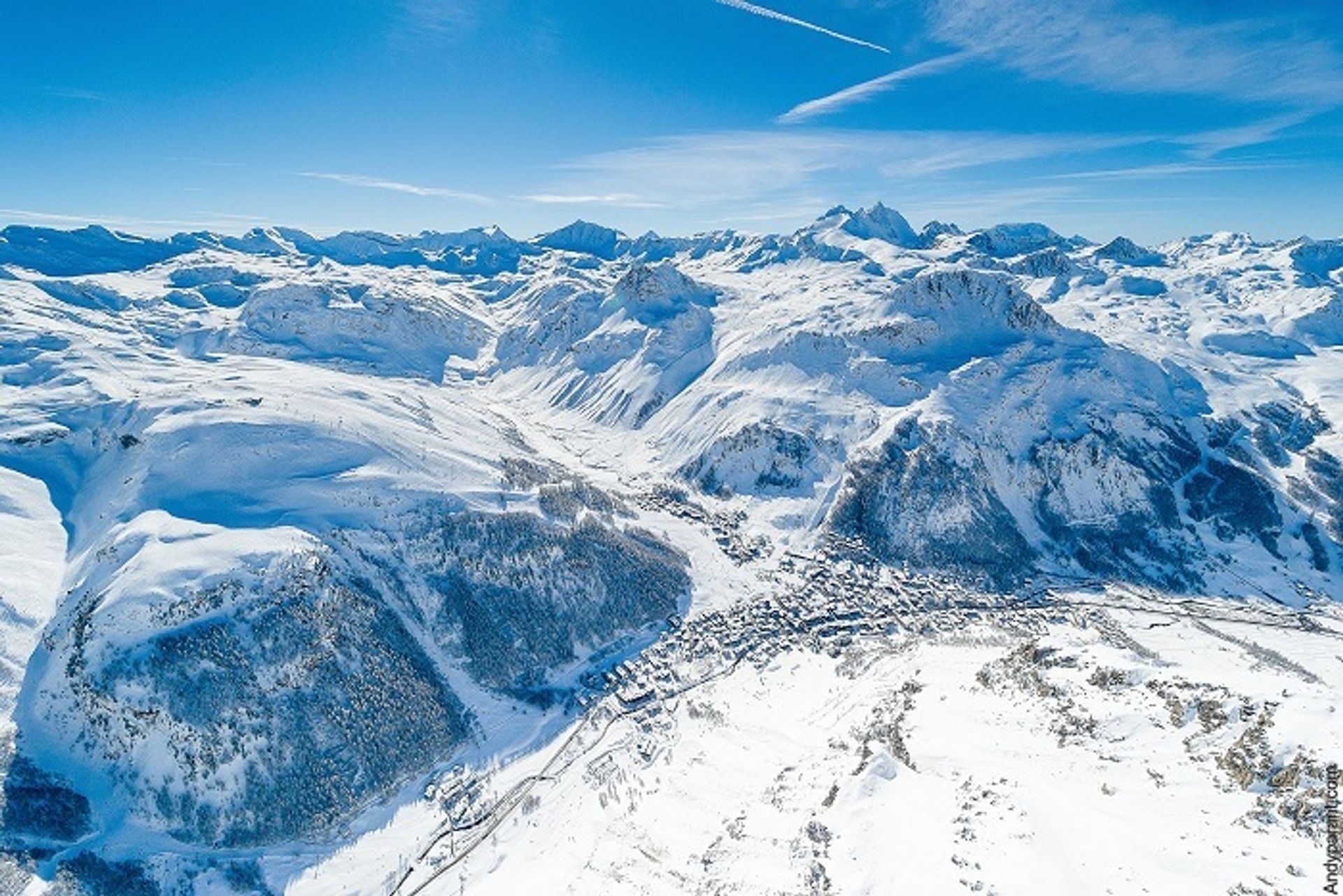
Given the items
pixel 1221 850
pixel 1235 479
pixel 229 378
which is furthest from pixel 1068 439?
pixel 229 378

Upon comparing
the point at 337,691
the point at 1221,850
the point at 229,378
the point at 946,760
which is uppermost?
the point at 229,378

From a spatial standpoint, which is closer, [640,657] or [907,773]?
[907,773]

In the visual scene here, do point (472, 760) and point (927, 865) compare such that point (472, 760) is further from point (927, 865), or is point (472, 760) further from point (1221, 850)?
point (1221, 850)

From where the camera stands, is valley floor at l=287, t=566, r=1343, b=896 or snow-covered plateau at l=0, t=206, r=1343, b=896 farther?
snow-covered plateau at l=0, t=206, r=1343, b=896

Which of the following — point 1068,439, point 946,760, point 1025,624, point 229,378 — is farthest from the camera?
point 1068,439

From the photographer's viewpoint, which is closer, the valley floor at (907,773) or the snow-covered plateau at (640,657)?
the valley floor at (907,773)

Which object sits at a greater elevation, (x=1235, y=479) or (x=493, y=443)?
(x=493, y=443)

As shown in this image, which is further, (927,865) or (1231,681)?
(1231,681)

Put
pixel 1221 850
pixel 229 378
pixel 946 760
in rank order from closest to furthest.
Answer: pixel 1221 850, pixel 946 760, pixel 229 378
